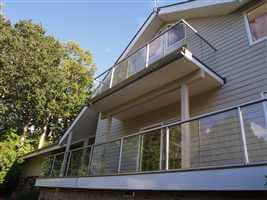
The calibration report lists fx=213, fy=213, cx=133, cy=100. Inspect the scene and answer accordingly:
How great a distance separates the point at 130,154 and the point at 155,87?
266 centimetres

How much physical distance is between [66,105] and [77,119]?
13.5 m

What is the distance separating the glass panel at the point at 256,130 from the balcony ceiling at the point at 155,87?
2.41 m

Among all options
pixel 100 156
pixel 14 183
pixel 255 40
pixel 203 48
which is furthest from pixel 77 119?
pixel 14 183

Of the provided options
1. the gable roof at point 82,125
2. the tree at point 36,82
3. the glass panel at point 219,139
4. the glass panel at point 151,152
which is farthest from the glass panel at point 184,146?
the tree at point 36,82

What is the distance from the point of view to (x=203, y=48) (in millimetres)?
8352

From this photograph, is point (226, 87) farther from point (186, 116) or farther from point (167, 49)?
point (167, 49)

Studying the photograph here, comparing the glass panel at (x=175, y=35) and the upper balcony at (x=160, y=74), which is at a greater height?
the glass panel at (x=175, y=35)

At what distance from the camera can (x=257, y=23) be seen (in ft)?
23.7

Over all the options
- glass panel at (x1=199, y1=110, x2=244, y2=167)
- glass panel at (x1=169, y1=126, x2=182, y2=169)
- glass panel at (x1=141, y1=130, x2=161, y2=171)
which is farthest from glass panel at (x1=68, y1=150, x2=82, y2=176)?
glass panel at (x1=199, y1=110, x2=244, y2=167)

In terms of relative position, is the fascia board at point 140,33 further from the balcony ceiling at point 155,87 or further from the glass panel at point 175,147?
the glass panel at point 175,147

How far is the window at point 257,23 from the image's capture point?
6884 millimetres

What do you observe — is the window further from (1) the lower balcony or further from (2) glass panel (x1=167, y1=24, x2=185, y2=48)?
A: (1) the lower balcony

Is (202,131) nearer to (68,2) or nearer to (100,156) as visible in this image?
(100,156)

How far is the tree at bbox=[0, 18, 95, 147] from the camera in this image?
2069cm
